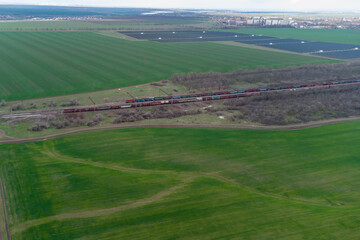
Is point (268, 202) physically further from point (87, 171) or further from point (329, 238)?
point (87, 171)

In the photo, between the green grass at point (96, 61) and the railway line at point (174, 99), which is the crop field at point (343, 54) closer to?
the green grass at point (96, 61)

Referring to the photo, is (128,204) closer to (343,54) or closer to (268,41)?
(343,54)

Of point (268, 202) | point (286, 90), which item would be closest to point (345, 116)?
point (286, 90)

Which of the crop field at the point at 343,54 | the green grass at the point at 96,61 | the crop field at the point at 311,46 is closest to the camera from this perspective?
the green grass at the point at 96,61

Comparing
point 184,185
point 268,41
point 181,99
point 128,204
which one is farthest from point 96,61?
point 268,41

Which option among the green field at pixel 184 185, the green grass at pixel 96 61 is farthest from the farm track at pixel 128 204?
the green grass at pixel 96 61

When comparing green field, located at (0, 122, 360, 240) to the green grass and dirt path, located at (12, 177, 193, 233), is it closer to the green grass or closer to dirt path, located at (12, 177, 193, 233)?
dirt path, located at (12, 177, 193, 233)
